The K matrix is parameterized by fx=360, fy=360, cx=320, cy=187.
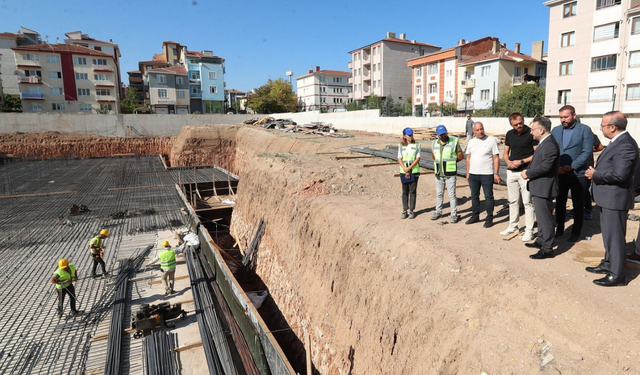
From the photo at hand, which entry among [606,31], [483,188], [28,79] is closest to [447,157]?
[483,188]

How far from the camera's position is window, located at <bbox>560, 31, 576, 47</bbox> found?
87.6ft

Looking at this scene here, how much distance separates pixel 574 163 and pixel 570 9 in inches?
1159

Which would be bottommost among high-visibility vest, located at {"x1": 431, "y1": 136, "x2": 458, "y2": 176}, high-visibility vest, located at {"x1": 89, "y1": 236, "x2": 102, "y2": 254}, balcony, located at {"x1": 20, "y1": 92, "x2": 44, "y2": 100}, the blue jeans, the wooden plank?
the wooden plank

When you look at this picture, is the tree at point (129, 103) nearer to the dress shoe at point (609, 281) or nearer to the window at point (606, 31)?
the window at point (606, 31)

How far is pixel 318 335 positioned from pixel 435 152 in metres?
3.81

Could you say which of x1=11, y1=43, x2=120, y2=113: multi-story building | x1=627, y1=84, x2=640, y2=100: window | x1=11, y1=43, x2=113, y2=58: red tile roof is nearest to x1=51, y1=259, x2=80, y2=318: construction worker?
x1=627, y1=84, x2=640, y2=100: window

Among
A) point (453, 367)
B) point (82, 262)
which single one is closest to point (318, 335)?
point (453, 367)

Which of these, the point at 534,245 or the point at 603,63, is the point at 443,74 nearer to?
the point at 603,63

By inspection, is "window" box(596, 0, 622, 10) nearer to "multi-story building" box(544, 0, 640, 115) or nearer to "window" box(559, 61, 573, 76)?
"multi-story building" box(544, 0, 640, 115)

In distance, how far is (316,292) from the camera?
688 cm

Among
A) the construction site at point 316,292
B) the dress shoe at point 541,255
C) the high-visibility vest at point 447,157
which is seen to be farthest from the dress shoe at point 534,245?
the high-visibility vest at point 447,157

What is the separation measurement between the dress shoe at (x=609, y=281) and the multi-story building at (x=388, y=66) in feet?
155

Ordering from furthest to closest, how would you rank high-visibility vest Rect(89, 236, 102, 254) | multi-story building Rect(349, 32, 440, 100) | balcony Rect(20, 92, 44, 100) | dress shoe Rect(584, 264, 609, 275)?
multi-story building Rect(349, 32, 440, 100) → balcony Rect(20, 92, 44, 100) → high-visibility vest Rect(89, 236, 102, 254) → dress shoe Rect(584, 264, 609, 275)

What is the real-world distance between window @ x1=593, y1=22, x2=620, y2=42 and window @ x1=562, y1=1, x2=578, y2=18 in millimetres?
2194
